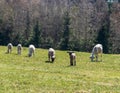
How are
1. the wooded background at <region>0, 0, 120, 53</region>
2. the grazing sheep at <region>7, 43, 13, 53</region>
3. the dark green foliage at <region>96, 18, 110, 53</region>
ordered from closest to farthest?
the grazing sheep at <region>7, 43, 13, 53</region>, the dark green foliage at <region>96, 18, 110, 53</region>, the wooded background at <region>0, 0, 120, 53</region>

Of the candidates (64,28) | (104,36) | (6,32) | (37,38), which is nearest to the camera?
(104,36)

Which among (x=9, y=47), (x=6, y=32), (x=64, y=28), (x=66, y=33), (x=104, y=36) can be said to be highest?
(x=64, y=28)

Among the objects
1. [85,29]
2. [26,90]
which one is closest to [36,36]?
[85,29]

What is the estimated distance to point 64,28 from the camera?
8681 cm

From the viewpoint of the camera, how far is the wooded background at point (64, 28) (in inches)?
3263

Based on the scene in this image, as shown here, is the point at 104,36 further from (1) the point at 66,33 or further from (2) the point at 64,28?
(2) the point at 64,28

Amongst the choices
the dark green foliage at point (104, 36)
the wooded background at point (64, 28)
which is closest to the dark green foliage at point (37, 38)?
the wooded background at point (64, 28)

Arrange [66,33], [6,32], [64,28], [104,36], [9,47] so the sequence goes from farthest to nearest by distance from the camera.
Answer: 1. [6,32]
2. [64,28]
3. [66,33]
4. [104,36]
5. [9,47]

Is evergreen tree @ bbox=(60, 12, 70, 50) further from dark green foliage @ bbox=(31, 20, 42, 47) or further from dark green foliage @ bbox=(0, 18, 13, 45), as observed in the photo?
dark green foliage @ bbox=(0, 18, 13, 45)

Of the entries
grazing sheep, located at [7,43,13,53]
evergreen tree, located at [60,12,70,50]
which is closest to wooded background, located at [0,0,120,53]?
evergreen tree, located at [60,12,70,50]

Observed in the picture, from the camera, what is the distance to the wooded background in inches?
3263

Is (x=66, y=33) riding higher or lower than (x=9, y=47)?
lower

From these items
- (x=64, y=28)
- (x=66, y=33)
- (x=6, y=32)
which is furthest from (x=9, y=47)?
(x=6, y=32)

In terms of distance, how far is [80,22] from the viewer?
99188 millimetres
